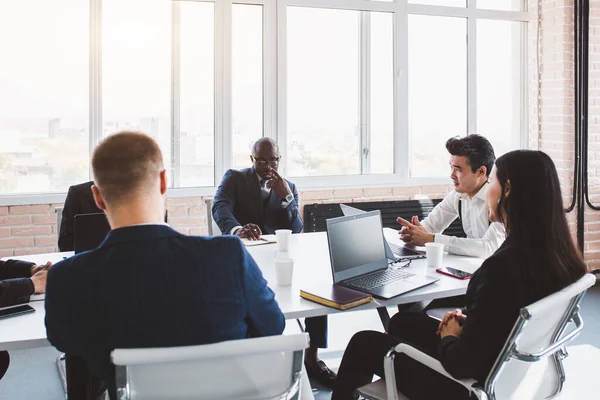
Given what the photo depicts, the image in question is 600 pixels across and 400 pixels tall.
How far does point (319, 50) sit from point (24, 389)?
3.18m

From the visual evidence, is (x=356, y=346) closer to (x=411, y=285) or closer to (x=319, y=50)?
(x=411, y=285)

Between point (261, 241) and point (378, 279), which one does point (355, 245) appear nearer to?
point (378, 279)

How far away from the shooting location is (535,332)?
1.72 metres

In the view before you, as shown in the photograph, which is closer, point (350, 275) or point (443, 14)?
point (350, 275)

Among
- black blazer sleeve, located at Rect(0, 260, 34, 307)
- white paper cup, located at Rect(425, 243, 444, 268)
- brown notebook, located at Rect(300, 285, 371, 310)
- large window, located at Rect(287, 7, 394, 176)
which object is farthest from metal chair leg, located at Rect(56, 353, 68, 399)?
large window, located at Rect(287, 7, 394, 176)

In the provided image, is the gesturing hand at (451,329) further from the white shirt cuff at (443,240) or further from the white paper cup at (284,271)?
the white shirt cuff at (443,240)

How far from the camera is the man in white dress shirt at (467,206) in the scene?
2.88m

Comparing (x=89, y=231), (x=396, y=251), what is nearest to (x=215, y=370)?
(x=89, y=231)

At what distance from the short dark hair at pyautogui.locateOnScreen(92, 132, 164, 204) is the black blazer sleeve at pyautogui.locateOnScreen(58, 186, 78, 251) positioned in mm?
1710

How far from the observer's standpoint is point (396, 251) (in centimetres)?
296

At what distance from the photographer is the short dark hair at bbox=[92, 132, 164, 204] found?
1438 mm

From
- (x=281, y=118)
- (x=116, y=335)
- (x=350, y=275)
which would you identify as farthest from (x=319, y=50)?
(x=116, y=335)

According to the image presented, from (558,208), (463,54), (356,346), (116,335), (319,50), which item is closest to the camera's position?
(116,335)

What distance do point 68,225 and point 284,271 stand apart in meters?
1.32
